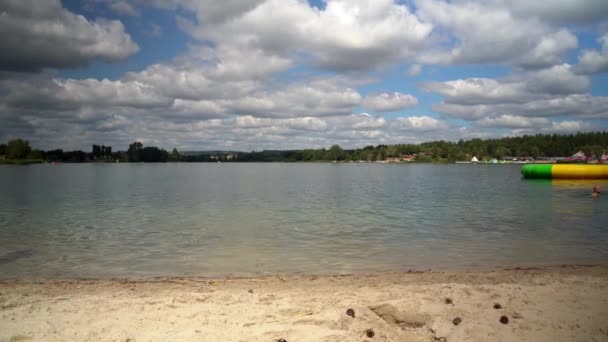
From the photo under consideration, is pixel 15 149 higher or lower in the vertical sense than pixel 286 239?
higher

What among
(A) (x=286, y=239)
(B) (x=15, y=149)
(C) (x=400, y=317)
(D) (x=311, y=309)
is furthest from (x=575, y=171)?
(B) (x=15, y=149)

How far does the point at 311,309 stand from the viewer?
22.5ft

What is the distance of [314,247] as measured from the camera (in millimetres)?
13727

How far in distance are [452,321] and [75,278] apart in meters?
8.71

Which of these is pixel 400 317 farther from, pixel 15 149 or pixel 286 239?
pixel 15 149

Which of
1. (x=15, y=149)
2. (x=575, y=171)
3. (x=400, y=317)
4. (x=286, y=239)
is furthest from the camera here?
(x=15, y=149)

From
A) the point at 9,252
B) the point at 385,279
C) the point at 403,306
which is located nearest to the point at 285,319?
the point at 403,306

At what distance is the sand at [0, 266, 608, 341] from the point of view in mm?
5941

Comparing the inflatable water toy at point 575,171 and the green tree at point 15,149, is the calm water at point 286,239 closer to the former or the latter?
the inflatable water toy at point 575,171

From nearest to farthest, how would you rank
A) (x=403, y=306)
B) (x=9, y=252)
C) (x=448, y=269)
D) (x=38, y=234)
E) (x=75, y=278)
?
(x=403, y=306)
(x=75, y=278)
(x=448, y=269)
(x=9, y=252)
(x=38, y=234)

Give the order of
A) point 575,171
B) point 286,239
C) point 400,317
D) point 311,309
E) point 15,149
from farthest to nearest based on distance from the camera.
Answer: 1. point 15,149
2. point 575,171
3. point 286,239
4. point 311,309
5. point 400,317

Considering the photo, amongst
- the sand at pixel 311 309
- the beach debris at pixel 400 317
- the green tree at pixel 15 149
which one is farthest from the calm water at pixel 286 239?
the green tree at pixel 15 149

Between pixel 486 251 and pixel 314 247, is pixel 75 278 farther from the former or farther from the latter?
pixel 486 251

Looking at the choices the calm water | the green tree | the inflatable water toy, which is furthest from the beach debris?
the green tree
